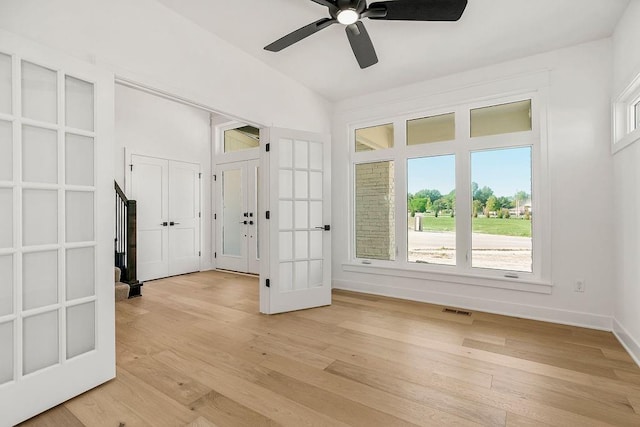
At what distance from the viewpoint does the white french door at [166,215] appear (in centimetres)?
497

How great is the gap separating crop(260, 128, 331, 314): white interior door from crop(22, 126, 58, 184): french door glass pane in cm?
186

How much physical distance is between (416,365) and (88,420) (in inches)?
80.1

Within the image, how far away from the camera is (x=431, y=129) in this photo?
154 inches

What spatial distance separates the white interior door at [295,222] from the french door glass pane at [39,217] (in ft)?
6.11

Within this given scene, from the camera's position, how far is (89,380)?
6.20 feet

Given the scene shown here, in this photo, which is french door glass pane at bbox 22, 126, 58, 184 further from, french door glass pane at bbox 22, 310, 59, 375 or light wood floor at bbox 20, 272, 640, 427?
light wood floor at bbox 20, 272, 640, 427

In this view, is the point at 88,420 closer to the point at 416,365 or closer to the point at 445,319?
the point at 416,365

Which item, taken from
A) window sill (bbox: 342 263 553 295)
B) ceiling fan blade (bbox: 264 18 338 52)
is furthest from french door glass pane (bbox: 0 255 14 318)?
window sill (bbox: 342 263 553 295)

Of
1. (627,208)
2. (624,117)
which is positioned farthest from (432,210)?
(624,117)

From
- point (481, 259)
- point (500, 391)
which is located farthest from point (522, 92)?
point (500, 391)

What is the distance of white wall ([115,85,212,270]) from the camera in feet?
15.6

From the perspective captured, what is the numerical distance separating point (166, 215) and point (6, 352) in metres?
3.95

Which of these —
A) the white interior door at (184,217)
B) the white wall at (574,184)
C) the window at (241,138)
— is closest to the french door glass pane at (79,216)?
the white interior door at (184,217)

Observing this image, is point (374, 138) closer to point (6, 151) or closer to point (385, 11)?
point (385, 11)
